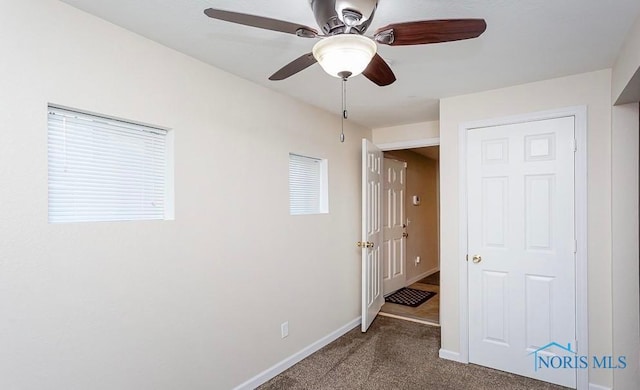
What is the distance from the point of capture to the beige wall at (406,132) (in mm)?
3912

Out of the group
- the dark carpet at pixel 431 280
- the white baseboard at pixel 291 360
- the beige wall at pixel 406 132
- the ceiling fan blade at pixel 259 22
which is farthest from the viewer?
the dark carpet at pixel 431 280

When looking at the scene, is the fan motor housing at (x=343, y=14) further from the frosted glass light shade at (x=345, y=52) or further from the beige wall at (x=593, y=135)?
the beige wall at (x=593, y=135)

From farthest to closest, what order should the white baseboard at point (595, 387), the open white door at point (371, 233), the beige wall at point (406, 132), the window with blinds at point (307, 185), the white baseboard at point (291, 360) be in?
1. the beige wall at point (406, 132)
2. the open white door at point (371, 233)
3. the window with blinds at point (307, 185)
4. the white baseboard at point (291, 360)
5. the white baseboard at point (595, 387)

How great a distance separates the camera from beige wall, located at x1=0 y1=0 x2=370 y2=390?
152cm

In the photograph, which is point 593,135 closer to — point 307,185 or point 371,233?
point 371,233

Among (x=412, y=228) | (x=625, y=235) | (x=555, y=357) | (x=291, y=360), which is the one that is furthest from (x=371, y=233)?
(x=412, y=228)

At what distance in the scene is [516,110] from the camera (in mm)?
2844

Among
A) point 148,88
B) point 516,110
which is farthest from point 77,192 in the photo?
point 516,110

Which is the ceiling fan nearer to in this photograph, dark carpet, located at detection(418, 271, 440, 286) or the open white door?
the open white door

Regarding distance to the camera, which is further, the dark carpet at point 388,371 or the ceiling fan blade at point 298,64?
the dark carpet at point 388,371

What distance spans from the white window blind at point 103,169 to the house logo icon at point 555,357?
302cm

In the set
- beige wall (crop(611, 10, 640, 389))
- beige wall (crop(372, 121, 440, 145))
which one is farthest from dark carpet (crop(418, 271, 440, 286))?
beige wall (crop(611, 10, 640, 389))

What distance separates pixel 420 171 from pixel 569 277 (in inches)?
151

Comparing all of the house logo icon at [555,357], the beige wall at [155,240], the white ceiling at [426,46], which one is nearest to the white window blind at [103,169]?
the beige wall at [155,240]
